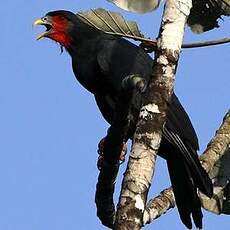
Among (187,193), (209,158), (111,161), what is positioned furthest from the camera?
(209,158)

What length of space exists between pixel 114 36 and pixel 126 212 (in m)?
3.02

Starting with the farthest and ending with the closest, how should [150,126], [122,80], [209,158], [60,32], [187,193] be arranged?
[60,32], [209,158], [187,193], [122,80], [150,126]

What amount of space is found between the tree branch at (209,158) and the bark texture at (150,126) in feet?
3.79

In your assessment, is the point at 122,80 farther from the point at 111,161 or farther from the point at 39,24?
the point at 39,24

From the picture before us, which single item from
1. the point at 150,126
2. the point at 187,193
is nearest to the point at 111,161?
the point at 150,126

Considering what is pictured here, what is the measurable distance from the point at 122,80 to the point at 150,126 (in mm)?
957

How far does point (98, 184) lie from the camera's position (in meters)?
4.30

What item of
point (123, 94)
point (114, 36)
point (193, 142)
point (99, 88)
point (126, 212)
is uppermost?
point (114, 36)

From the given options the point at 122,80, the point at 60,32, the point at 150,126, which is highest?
the point at 60,32

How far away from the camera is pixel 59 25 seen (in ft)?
21.9

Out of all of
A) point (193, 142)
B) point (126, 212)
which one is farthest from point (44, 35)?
point (126, 212)

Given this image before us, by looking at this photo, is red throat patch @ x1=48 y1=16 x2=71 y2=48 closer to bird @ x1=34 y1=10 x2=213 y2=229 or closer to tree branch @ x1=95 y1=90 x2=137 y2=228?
bird @ x1=34 y1=10 x2=213 y2=229

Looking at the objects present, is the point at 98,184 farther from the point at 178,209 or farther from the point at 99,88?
the point at 99,88

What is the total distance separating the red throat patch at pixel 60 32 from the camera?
21.6ft
